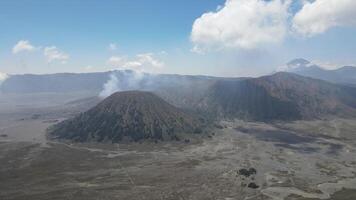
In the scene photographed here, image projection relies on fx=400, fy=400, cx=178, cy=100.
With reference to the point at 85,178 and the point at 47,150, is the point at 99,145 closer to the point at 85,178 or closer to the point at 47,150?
the point at 47,150

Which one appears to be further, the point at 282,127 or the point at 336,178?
the point at 282,127

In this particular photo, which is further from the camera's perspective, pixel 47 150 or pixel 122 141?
pixel 122 141

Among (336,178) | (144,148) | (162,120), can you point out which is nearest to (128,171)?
(144,148)

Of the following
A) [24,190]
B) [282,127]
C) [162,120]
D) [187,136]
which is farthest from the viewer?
[282,127]

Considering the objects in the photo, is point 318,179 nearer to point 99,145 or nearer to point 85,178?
point 85,178

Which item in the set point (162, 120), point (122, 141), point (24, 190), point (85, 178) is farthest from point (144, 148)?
point (24, 190)

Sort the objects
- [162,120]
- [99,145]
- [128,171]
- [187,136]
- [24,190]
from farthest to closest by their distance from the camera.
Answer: [162,120], [187,136], [99,145], [128,171], [24,190]
